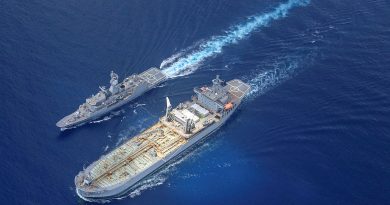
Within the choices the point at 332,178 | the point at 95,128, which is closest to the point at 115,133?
the point at 95,128

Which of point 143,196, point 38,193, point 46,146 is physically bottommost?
point 143,196

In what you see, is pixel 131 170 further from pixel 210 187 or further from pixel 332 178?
pixel 332 178

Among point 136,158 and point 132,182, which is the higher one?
point 136,158

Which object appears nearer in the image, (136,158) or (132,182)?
(132,182)

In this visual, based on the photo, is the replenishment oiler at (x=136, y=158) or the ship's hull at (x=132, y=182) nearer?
the ship's hull at (x=132, y=182)

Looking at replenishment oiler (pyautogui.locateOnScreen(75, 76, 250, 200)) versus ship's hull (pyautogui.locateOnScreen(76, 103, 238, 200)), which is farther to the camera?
replenishment oiler (pyautogui.locateOnScreen(75, 76, 250, 200))

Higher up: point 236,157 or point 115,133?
point 115,133

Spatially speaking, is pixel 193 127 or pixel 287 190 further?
pixel 193 127

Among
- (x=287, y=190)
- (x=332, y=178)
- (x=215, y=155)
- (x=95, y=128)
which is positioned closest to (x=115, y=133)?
(x=95, y=128)

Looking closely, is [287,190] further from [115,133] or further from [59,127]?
[59,127]
